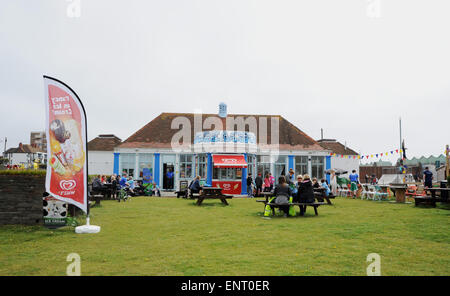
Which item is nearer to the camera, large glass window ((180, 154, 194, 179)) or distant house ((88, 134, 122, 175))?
large glass window ((180, 154, 194, 179))

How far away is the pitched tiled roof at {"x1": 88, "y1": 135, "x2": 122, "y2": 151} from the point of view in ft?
113

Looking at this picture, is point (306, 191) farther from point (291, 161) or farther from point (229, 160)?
point (291, 161)

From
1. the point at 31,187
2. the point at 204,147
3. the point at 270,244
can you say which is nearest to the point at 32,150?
the point at 204,147

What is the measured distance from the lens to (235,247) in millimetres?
5652

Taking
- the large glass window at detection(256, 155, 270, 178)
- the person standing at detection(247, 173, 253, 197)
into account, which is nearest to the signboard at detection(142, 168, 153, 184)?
the large glass window at detection(256, 155, 270, 178)

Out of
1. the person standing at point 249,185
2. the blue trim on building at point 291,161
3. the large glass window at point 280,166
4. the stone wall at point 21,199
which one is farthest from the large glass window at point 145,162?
the stone wall at point 21,199

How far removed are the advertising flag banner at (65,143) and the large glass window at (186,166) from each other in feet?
61.6

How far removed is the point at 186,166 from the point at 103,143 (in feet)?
44.3

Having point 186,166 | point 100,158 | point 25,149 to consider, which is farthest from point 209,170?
point 25,149

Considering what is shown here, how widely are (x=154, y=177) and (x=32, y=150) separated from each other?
6275 centimetres

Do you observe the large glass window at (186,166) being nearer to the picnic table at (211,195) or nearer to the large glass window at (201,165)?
the large glass window at (201,165)

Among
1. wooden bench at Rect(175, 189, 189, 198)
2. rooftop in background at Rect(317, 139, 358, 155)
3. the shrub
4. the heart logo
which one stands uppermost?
rooftop in background at Rect(317, 139, 358, 155)

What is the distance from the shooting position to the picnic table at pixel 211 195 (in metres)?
13.7

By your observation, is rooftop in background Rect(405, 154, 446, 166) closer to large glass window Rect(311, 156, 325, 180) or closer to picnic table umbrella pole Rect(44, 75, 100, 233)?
large glass window Rect(311, 156, 325, 180)
